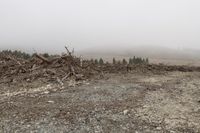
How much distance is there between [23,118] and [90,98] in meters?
2.50

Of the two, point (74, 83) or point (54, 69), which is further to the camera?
point (54, 69)

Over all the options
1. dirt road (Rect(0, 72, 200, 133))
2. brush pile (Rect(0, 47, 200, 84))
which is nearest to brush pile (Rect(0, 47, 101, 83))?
brush pile (Rect(0, 47, 200, 84))

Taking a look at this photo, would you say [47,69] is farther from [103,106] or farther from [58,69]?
[103,106]

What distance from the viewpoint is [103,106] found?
10.5 m

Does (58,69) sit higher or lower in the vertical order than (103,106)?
higher

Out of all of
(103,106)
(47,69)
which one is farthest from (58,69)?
(103,106)

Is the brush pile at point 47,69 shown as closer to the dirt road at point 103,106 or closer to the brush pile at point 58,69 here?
the brush pile at point 58,69

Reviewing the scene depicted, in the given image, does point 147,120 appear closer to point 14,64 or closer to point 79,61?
point 79,61

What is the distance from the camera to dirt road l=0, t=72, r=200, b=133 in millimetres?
9023

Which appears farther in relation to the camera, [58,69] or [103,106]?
[58,69]

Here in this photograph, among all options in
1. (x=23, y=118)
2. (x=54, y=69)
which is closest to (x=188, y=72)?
(x=54, y=69)

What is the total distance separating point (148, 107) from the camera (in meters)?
10.4

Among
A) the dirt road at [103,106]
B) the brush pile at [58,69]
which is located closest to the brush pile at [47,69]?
the brush pile at [58,69]

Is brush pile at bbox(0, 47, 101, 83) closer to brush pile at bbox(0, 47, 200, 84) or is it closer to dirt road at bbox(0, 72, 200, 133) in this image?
brush pile at bbox(0, 47, 200, 84)
